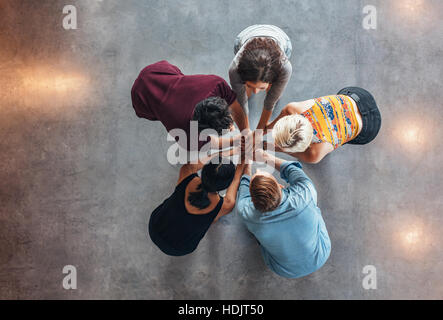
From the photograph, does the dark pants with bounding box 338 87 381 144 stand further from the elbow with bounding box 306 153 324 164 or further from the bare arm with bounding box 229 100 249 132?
the bare arm with bounding box 229 100 249 132

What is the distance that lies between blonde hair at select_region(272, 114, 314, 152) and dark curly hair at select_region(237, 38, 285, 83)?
29cm

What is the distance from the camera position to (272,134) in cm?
179

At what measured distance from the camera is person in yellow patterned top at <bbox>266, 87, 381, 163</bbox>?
5.84ft

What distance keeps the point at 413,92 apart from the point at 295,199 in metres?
1.86

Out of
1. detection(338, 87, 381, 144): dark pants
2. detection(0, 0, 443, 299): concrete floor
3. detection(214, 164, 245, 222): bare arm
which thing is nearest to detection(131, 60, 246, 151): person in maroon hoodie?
detection(214, 164, 245, 222): bare arm

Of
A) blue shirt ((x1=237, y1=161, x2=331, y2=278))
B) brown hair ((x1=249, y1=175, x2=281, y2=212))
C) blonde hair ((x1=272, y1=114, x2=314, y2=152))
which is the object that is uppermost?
blonde hair ((x1=272, y1=114, x2=314, y2=152))

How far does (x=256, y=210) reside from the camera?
173cm

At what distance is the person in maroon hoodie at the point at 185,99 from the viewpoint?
1.61 metres

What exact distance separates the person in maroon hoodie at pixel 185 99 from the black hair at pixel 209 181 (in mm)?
191

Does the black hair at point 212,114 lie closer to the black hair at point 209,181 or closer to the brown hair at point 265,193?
the black hair at point 209,181
